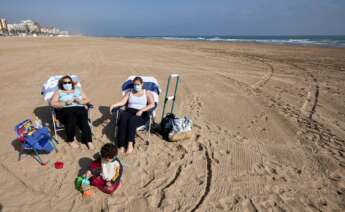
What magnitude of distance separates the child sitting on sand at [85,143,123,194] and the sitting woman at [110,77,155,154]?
0.83 m

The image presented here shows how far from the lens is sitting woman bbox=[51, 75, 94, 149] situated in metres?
3.91

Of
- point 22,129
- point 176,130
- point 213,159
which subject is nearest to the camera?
point 22,129

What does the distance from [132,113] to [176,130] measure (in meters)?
0.85

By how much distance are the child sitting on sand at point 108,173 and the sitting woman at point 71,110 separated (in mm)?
1053

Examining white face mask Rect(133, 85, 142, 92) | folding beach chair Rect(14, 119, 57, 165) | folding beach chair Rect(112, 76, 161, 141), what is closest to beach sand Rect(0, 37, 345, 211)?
folding beach chair Rect(14, 119, 57, 165)

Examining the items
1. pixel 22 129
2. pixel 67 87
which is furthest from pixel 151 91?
pixel 22 129

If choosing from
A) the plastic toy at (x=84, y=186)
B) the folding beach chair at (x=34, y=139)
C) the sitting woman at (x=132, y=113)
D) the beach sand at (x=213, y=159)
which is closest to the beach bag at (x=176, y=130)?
the beach sand at (x=213, y=159)

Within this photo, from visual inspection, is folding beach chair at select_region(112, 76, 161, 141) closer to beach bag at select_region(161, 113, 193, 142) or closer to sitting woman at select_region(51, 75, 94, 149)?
beach bag at select_region(161, 113, 193, 142)

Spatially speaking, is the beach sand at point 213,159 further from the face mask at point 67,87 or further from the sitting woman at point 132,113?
the face mask at point 67,87

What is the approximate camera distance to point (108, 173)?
2994mm

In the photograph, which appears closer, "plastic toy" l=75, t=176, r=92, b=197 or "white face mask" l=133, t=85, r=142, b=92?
"plastic toy" l=75, t=176, r=92, b=197

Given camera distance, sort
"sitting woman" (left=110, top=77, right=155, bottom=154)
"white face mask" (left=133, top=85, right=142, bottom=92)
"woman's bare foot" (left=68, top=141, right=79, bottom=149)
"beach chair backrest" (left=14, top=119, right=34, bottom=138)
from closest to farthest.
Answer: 1. "beach chair backrest" (left=14, top=119, right=34, bottom=138)
2. "sitting woman" (left=110, top=77, right=155, bottom=154)
3. "woman's bare foot" (left=68, top=141, right=79, bottom=149)
4. "white face mask" (left=133, top=85, right=142, bottom=92)

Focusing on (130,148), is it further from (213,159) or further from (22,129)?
(22,129)

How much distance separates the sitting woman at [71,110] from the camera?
12.8 ft
